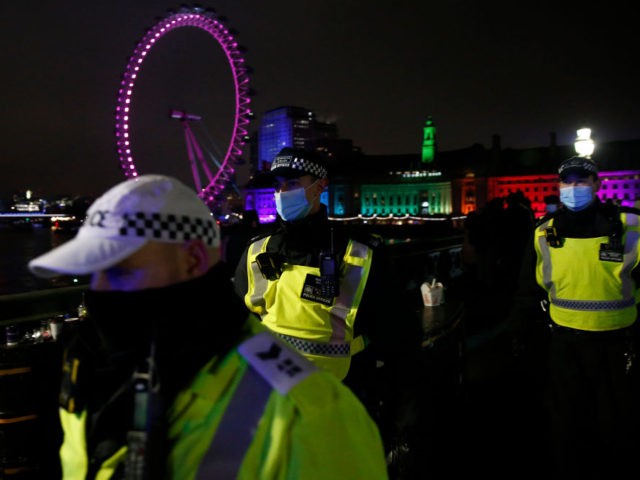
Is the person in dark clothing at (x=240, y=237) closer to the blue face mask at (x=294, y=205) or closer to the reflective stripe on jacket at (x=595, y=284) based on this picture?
the blue face mask at (x=294, y=205)

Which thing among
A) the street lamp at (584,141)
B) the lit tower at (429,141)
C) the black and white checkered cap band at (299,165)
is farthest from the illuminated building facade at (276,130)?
the black and white checkered cap band at (299,165)

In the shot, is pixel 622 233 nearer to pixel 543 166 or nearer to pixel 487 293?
pixel 487 293

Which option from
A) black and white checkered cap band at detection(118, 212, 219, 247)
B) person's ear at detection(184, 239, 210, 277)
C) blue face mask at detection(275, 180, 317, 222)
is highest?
blue face mask at detection(275, 180, 317, 222)

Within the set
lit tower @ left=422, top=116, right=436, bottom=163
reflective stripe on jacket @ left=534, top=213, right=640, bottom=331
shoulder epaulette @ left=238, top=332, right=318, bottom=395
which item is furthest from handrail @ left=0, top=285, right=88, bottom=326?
lit tower @ left=422, top=116, right=436, bottom=163

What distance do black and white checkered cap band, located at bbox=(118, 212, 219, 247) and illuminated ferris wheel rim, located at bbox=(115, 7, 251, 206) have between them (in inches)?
918

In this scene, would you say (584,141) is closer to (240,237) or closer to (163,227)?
(240,237)

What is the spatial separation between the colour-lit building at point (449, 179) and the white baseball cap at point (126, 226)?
6690 cm

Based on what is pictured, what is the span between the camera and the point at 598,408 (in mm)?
3754

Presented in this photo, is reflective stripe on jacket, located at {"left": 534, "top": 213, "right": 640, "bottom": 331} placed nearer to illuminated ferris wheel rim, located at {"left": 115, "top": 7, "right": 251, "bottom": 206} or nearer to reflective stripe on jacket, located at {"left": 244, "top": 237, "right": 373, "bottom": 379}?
reflective stripe on jacket, located at {"left": 244, "top": 237, "right": 373, "bottom": 379}

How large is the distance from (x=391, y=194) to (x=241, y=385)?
3751 inches

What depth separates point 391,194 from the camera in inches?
3745

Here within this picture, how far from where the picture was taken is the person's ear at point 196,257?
134 centimetres

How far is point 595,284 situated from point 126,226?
3.62 meters

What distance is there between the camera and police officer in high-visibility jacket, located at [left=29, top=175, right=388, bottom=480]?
3.98ft
